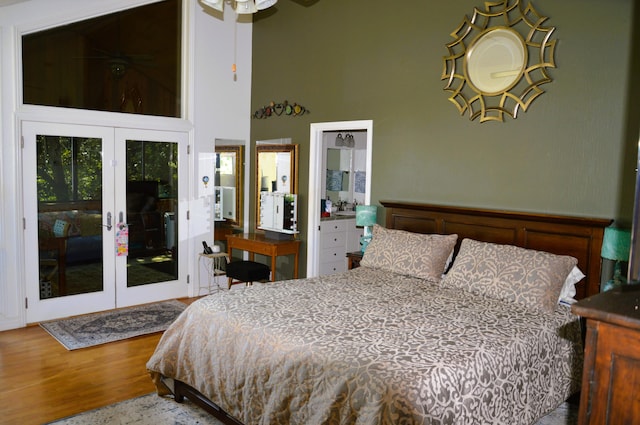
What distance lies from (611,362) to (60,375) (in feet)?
11.7

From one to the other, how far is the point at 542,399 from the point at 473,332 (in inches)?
21.4

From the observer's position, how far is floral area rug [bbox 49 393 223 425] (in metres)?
2.95

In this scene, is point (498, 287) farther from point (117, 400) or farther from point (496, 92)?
point (117, 400)

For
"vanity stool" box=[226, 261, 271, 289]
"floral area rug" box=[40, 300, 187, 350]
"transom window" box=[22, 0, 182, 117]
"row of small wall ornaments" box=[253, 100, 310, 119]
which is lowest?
"floral area rug" box=[40, 300, 187, 350]

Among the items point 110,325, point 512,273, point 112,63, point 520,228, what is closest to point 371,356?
point 512,273

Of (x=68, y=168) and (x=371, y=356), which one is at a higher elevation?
(x=68, y=168)

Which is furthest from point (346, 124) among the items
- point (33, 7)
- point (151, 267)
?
point (33, 7)

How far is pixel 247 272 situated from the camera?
5.17 metres

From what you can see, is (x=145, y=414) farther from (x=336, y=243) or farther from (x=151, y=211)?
(x=336, y=243)

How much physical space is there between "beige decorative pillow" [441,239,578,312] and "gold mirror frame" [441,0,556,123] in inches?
43.6

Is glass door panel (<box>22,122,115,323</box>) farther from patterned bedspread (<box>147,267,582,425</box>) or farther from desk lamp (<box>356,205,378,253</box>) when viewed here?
desk lamp (<box>356,205,378,253</box>)

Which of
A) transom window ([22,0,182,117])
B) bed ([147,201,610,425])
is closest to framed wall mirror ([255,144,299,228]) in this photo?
transom window ([22,0,182,117])

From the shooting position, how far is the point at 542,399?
2.63 meters

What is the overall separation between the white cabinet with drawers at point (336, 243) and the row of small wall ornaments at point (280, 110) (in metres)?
1.29
